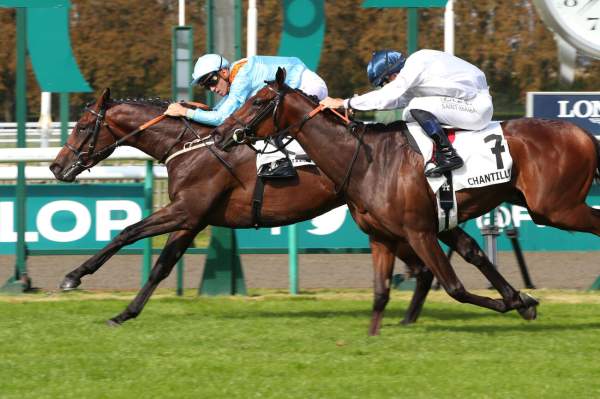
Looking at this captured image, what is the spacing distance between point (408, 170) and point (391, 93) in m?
0.51

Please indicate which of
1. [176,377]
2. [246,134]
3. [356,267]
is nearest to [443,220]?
[246,134]

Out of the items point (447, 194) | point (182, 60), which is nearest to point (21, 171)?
point (182, 60)

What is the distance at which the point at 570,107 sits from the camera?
10.8 metres

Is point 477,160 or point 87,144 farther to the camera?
point 87,144

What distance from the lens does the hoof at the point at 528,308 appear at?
28.0 feet

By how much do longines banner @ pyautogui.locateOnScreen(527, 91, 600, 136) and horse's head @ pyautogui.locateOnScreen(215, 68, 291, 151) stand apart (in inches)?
137

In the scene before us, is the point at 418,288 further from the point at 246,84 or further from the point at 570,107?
the point at 570,107

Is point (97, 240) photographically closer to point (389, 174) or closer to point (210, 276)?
point (210, 276)

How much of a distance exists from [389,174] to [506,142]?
84 centimetres

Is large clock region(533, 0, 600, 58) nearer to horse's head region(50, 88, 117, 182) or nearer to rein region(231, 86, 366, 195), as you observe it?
rein region(231, 86, 366, 195)

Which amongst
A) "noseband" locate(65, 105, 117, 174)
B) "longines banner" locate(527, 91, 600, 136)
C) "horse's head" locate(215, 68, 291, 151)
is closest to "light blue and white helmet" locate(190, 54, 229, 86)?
"noseband" locate(65, 105, 117, 174)

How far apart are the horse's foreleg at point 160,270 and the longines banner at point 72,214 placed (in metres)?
2.68

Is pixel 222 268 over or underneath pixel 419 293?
underneath

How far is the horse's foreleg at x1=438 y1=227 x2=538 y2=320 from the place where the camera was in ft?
27.6
